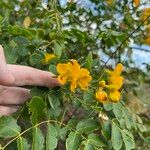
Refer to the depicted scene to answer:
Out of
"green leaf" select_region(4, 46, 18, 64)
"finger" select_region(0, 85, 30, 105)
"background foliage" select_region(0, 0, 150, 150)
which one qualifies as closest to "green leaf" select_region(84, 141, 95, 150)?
"background foliage" select_region(0, 0, 150, 150)

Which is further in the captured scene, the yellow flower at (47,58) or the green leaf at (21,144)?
the yellow flower at (47,58)

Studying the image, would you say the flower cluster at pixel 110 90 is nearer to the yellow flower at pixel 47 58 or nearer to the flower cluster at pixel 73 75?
the flower cluster at pixel 73 75

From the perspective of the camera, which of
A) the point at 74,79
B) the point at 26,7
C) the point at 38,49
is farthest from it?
the point at 26,7

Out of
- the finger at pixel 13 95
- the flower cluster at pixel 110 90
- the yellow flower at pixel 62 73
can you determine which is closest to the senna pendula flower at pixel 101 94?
the flower cluster at pixel 110 90

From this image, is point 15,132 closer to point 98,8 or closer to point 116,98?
point 116,98

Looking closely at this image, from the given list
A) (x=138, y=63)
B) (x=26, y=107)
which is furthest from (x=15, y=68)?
(x=138, y=63)

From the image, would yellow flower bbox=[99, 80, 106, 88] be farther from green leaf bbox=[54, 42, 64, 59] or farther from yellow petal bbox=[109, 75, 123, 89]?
green leaf bbox=[54, 42, 64, 59]
